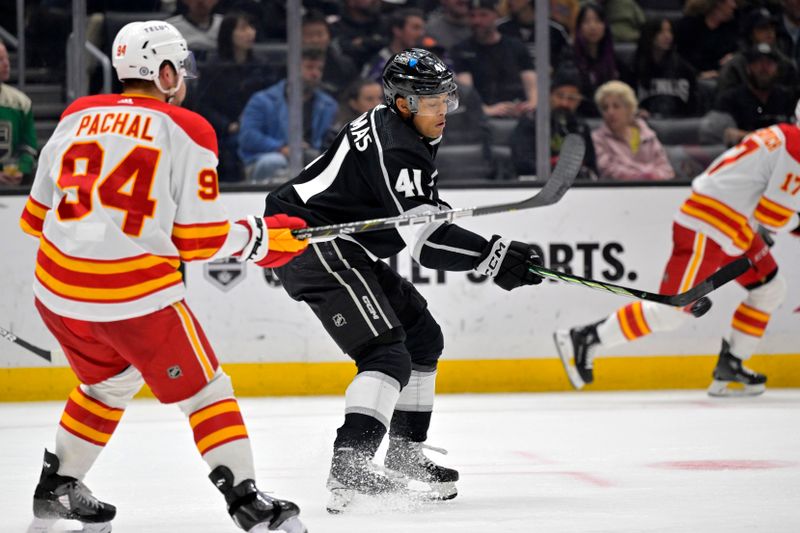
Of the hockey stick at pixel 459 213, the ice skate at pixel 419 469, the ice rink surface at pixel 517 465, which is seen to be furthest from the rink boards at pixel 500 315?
the ice skate at pixel 419 469

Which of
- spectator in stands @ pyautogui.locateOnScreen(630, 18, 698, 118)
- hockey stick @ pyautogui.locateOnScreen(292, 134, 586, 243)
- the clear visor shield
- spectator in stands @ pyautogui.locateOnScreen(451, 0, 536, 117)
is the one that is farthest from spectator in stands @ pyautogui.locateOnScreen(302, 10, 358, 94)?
the clear visor shield

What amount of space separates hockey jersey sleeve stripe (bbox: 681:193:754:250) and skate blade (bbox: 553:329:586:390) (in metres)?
0.73

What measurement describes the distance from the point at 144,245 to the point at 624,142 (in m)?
3.92

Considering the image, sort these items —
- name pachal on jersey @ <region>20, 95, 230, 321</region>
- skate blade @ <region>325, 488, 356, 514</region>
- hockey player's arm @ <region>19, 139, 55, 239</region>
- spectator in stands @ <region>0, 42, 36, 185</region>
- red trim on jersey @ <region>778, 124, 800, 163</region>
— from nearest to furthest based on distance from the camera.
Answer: name pachal on jersey @ <region>20, 95, 230, 321</region>
hockey player's arm @ <region>19, 139, 55, 239</region>
skate blade @ <region>325, 488, 356, 514</region>
red trim on jersey @ <region>778, 124, 800, 163</region>
spectator in stands @ <region>0, 42, 36, 185</region>

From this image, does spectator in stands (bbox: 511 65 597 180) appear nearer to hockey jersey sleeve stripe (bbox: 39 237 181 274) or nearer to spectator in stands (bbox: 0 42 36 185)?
spectator in stands (bbox: 0 42 36 185)

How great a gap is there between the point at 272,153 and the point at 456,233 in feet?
9.47

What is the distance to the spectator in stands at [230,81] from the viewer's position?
5.91 meters

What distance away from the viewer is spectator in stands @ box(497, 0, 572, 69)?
19.8ft

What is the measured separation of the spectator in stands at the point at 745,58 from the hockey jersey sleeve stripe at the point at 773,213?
98cm

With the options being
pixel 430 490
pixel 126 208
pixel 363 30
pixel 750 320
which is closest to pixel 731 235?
pixel 750 320

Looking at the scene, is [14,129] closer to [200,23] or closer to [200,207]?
[200,23]

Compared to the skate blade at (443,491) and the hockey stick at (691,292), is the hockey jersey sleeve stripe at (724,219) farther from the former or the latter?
the skate blade at (443,491)

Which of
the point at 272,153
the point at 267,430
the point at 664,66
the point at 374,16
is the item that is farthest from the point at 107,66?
the point at 664,66

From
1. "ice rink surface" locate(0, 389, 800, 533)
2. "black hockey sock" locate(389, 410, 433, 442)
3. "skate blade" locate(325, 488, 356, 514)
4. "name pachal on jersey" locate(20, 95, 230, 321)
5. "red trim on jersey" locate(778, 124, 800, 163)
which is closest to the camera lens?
"name pachal on jersey" locate(20, 95, 230, 321)
